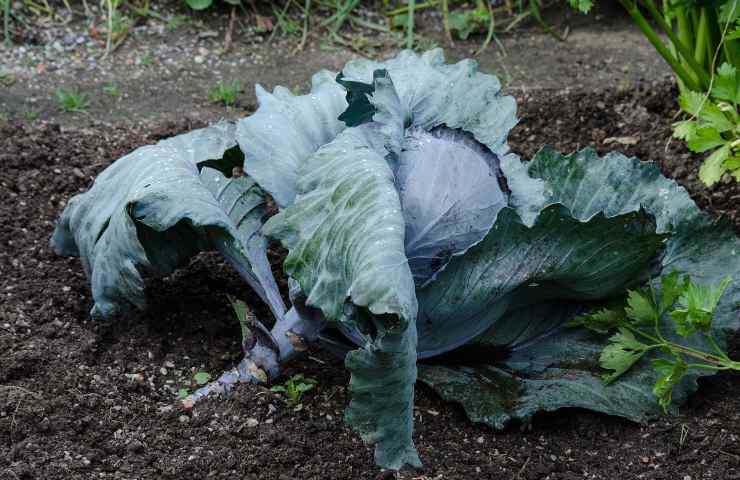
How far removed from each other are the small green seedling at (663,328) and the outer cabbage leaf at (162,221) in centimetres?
107

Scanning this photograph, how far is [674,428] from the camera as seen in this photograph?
3.01 metres

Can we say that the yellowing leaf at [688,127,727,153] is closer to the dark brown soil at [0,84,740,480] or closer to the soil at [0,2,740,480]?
the soil at [0,2,740,480]

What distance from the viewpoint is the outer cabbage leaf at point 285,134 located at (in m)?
3.00

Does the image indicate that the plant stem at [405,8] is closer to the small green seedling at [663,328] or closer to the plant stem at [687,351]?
the small green seedling at [663,328]

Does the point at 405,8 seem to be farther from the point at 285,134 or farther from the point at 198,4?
the point at 285,134

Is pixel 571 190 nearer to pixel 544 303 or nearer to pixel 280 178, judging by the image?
pixel 544 303

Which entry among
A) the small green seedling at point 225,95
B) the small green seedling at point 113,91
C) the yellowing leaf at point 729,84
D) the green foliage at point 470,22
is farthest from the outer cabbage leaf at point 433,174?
the green foliage at point 470,22

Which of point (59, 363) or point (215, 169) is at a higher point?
point (215, 169)

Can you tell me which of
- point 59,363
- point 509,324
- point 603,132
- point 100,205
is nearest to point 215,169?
point 100,205

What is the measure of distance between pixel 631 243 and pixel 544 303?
0.43m

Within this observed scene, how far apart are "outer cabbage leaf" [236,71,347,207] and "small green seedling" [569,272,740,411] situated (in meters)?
1.03

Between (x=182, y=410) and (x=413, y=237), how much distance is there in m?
0.89

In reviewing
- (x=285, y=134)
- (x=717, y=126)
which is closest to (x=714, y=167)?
(x=717, y=126)

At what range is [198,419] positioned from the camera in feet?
9.59
